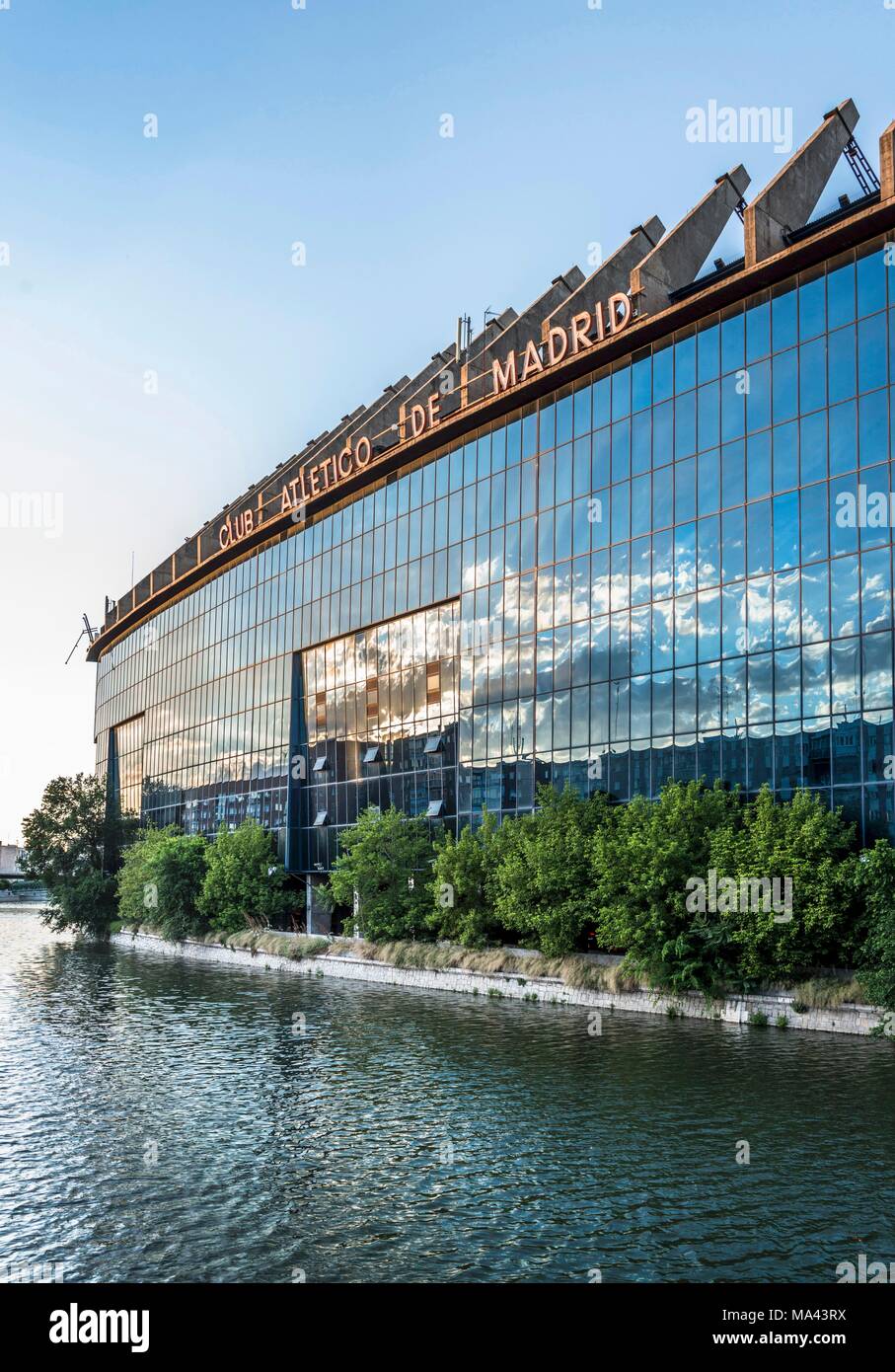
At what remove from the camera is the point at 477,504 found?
5566 cm

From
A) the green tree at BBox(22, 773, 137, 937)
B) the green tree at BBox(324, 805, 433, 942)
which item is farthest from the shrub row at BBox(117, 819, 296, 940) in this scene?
the green tree at BBox(324, 805, 433, 942)

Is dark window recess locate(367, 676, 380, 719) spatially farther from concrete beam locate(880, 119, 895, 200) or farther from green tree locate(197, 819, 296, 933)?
concrete beam locate(880, 119, 895, 200)

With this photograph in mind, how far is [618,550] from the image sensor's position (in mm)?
45969

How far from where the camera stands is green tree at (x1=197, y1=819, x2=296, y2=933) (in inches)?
2611

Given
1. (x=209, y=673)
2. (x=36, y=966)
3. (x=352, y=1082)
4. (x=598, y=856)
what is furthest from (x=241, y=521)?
(x=352, y=1082)

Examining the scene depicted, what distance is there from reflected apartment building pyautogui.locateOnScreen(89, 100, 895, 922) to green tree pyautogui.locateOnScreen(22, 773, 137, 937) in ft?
47.6

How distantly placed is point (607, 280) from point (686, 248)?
5.22m

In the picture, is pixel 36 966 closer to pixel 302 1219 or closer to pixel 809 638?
pixel 809 638

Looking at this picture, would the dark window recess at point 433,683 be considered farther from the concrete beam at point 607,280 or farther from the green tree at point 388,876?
the concrete beam at point 607,280

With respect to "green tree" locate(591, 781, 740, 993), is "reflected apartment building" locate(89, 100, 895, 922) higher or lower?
higher

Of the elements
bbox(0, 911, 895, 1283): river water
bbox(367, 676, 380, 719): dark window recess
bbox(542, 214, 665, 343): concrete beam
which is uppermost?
bbox(542, 214, 665, 343): concrete beam

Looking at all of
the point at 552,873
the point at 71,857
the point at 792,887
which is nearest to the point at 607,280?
the point at 552,873

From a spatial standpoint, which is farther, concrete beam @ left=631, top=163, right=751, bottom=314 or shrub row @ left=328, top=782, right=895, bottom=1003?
concrete beam @ left=631, top=163, right=751, bottom=314
